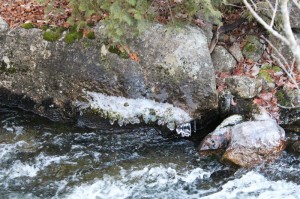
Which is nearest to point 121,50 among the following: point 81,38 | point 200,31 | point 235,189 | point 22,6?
point 81,38

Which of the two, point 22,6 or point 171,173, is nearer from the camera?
point 171,173

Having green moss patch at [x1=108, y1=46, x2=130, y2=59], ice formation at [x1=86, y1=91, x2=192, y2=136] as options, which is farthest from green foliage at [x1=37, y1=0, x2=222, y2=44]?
ice formation at [x1=86, y1=91, x2=192, y2=136]

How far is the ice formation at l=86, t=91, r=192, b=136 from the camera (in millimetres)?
7113

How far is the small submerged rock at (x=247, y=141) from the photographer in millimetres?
6246

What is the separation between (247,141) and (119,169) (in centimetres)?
222

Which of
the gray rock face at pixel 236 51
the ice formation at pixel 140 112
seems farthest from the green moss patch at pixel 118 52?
the gray rock face at pixel 236 51

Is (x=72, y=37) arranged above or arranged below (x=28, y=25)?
below

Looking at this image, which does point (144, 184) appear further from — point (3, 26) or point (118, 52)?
point (3, 26)

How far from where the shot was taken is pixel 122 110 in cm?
720

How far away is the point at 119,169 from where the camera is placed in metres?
6.29

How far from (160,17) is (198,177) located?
3219mm

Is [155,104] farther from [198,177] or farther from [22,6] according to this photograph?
[22,6]

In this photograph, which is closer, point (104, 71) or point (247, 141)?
point (247, 141)

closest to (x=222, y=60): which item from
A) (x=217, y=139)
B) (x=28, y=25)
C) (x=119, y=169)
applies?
(x=217, y=139)
